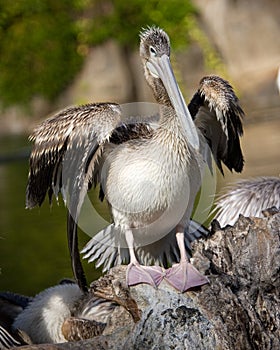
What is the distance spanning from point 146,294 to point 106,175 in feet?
2.80

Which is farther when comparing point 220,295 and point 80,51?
point 80,51

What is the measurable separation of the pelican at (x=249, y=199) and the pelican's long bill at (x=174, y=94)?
140cm

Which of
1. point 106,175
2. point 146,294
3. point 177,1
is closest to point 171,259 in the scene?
point 106,175

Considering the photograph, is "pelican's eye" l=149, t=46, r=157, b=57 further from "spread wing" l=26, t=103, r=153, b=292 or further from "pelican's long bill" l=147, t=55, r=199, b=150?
"spread wing" l=26, t=103, r=153, b=292

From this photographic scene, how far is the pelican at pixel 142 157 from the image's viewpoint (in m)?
4.05

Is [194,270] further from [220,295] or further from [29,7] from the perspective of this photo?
[29,7]

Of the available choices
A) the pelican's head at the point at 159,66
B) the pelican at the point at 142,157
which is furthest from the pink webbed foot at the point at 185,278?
the pelican's head at the point at 159,66

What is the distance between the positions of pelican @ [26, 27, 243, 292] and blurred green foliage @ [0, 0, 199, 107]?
Answer: 1180 cm

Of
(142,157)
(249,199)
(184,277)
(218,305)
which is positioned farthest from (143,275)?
(249,199)

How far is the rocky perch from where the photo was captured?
3.35 metres

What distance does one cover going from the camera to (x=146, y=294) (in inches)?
138

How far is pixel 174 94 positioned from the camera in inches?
163

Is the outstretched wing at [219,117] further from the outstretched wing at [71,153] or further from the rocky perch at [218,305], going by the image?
the rocky perch at [218,305]

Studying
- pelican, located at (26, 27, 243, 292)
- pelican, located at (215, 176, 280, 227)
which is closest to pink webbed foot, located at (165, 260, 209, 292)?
pelican, located at (26, 27, 243, 292)
